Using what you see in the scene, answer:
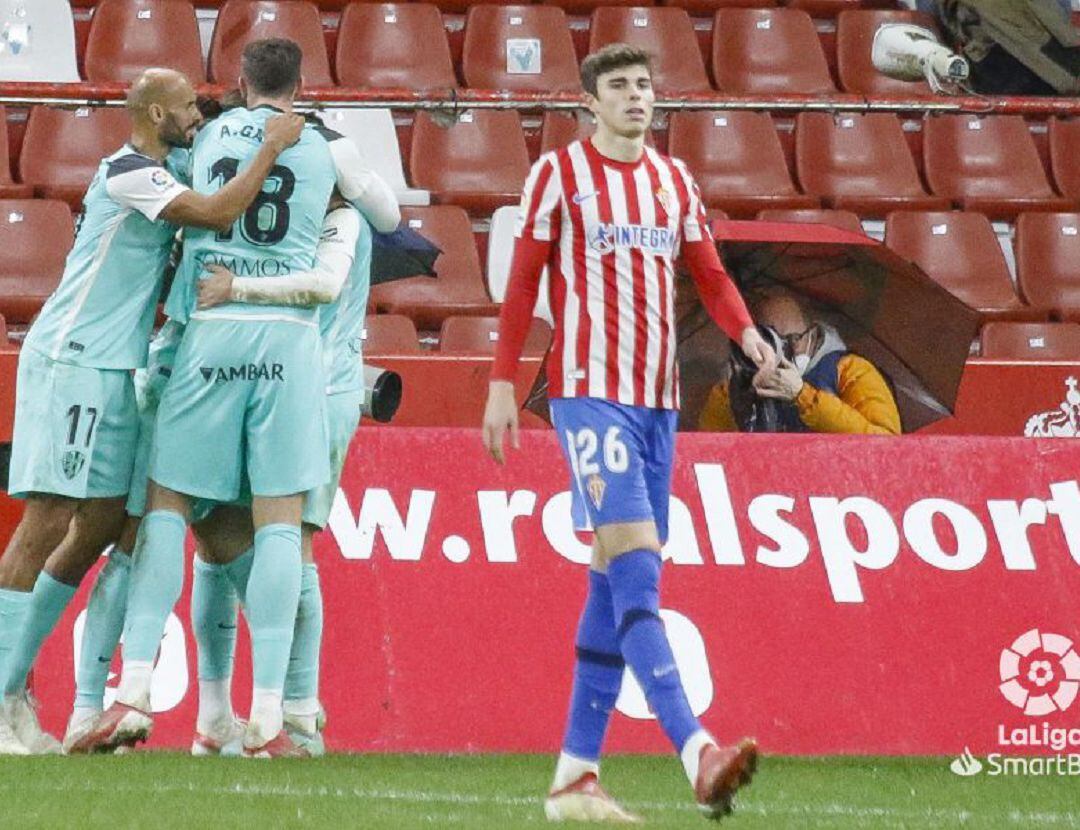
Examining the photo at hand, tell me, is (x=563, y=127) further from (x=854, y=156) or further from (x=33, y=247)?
(x=33, y=247)

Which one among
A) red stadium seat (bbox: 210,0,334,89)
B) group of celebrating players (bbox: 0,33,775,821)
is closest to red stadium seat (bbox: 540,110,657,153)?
red stadium seat (bbox: 210,0,334,89)

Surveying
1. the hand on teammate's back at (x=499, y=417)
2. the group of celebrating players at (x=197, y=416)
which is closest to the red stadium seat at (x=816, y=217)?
the group of celebrating players at (x=197, y=416)

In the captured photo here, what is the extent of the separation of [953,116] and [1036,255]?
1.15 meters

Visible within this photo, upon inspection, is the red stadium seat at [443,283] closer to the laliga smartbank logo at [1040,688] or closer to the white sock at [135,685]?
the laliga smartbank logo at [1040,688]

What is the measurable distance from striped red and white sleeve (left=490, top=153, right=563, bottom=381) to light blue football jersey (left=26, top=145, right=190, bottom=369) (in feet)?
4.02

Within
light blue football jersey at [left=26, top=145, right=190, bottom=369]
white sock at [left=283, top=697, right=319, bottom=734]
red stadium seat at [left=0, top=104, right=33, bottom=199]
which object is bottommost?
red stadium seat at [left=0, top=104, right=33, bottom=199]

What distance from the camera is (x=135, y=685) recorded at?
552 centimetres

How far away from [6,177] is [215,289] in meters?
4.68

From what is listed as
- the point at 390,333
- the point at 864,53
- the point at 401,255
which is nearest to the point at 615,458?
the point at 401,255

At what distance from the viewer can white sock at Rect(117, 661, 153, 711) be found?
5.50 m

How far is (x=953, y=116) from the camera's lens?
1132 cm

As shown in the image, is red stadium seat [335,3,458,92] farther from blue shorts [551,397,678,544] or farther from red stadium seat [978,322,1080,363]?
blue shorts [551,397,678,544]

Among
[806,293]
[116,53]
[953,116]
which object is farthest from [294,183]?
[953,116]

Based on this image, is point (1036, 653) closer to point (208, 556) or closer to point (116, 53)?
point (208, 556)
